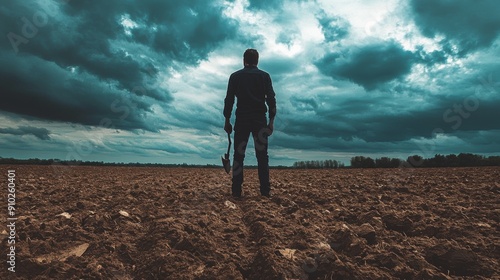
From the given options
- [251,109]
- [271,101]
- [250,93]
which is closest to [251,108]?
[251,109]

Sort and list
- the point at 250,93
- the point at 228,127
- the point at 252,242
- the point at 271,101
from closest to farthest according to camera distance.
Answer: the point at 252,242, the point at 250,93, the point at 271,101, the point at 228,127

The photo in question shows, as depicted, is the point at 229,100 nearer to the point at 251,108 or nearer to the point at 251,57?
the point at 251,108

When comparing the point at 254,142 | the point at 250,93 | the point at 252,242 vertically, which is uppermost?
the point at 250,93

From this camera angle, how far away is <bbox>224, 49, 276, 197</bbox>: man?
588 cm

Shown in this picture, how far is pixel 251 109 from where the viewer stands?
19.3ft

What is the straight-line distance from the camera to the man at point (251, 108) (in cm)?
588

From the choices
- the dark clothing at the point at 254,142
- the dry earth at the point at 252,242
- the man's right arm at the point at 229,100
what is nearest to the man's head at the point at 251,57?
the man's right arm at the point at 229,100

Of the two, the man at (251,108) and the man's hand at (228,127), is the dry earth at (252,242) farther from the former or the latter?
the man's hand at (228,127)

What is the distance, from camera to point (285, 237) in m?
3.42

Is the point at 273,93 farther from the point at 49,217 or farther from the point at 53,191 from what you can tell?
the point at 53,191

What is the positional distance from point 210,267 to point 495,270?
221 centimetres

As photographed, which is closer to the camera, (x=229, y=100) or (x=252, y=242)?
(x=252, y=242)

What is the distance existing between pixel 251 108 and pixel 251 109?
18 mm

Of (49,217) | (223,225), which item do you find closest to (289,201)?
(223,225)
